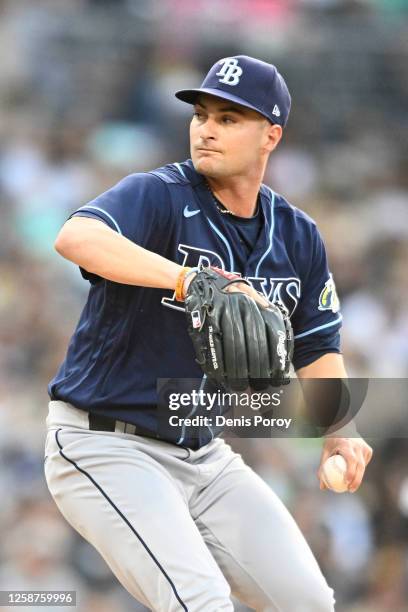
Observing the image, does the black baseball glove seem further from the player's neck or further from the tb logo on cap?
the tb logo on cap

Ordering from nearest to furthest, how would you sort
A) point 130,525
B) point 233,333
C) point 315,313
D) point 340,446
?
point 233,333
point 130,525
point 340,446
point 315,313

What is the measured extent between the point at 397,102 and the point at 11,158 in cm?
314

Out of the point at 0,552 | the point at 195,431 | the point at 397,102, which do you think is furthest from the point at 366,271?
the point at 195,431

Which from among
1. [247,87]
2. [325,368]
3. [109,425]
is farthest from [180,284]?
[325,368]

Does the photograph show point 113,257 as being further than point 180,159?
No

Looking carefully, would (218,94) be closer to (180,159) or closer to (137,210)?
(137,210)

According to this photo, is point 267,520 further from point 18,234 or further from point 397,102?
point 397,102

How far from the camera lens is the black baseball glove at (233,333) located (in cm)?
264

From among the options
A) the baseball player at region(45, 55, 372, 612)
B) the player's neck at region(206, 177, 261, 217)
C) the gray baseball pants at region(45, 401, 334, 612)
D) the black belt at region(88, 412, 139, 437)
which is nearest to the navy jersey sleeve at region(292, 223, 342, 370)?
the baseball player at region(45, 55, 372, 612)

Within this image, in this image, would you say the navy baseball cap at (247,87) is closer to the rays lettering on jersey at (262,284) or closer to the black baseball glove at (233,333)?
the rays lettering on jersey at (262,284)

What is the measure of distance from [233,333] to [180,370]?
50cm

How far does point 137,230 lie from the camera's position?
9.67 ft

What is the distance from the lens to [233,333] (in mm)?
2641

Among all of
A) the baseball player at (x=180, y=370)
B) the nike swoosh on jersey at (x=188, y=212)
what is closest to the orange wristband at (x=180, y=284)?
the baseball player at (x=180, y=370)
